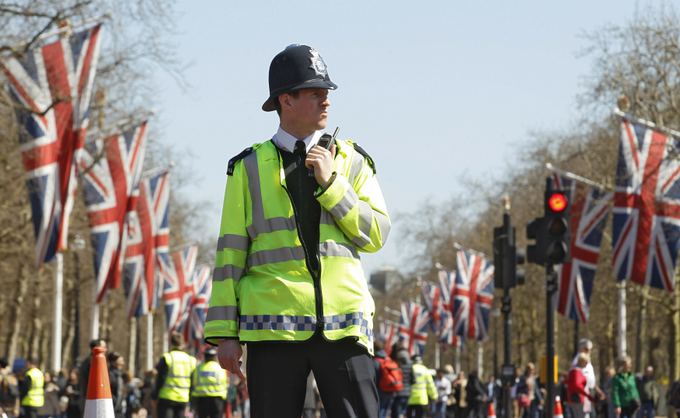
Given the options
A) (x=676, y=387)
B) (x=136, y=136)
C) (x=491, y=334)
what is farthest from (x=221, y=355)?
(x=491, y=334)

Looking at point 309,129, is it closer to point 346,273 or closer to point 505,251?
point 346,273

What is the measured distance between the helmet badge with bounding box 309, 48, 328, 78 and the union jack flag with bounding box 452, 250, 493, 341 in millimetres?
53816

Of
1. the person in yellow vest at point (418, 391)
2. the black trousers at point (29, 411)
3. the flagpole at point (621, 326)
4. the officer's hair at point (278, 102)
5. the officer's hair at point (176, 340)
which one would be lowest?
the officer's hair at point (278, 102)

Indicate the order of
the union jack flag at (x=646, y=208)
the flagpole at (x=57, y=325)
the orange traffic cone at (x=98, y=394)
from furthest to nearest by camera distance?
the flagpole at (x=57, y=325) < the union jack flag at (x=646, y=208) < the orange traffic cone at (x=98, y=394)

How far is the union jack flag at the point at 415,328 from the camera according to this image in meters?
86.5

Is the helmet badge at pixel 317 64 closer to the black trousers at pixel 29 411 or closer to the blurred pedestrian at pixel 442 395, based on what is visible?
the black trousers at pixel 29 411

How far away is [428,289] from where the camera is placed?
8994cm

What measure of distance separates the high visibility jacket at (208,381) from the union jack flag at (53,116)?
5.46 metres

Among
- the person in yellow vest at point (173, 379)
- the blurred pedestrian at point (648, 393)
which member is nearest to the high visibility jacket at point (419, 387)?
the blurred pedestrian at point (648, 393)

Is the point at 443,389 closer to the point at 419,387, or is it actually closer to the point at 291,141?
the point at 419,387

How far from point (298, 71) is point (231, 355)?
996 millimetres

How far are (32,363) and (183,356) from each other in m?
7.96

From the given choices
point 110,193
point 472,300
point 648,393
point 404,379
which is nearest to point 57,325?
point 110,193

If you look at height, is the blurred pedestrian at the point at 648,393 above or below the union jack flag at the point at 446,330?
below
